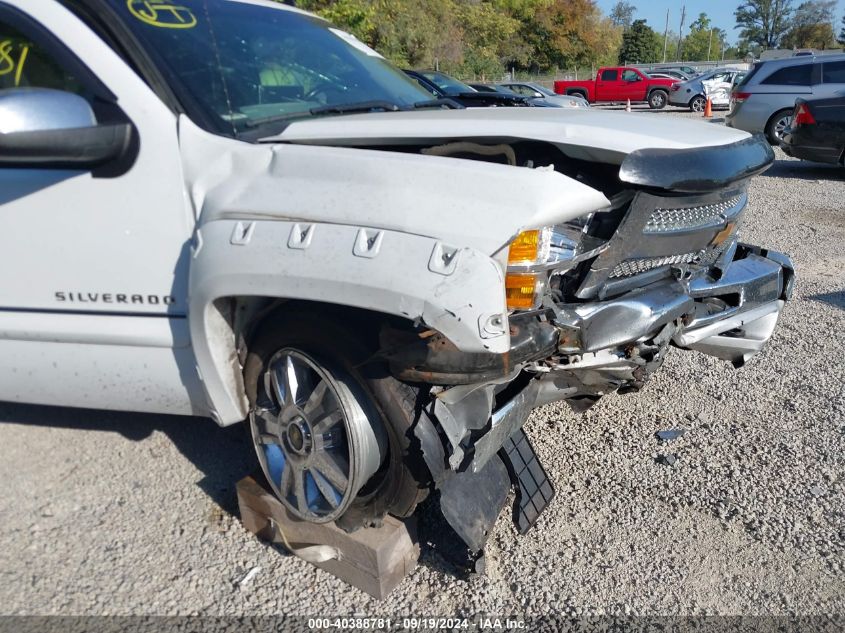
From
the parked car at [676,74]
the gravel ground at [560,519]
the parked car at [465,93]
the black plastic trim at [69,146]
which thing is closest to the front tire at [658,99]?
the parked car at [676,74]

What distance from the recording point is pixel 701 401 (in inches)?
147

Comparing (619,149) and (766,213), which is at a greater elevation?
(619,149)

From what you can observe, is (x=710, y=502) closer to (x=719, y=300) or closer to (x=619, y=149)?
(x=719, y=300)

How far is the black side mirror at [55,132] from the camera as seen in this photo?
2.17 metres

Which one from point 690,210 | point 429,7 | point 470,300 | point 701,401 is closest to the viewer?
point 470,300

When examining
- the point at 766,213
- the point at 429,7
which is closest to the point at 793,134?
the point at 766,213

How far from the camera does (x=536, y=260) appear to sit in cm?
212

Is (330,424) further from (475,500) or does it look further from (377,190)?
(377,190)

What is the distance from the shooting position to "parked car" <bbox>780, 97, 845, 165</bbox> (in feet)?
31.8

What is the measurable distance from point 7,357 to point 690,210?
269 centimetres

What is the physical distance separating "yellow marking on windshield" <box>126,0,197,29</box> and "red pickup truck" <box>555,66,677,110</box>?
1059 inches

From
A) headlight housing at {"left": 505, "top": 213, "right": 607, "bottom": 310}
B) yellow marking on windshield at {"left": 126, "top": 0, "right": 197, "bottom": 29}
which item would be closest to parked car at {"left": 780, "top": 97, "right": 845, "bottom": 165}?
headlight housing at {"left": 505, "top": 213, "right": 607, "bottom": 310}

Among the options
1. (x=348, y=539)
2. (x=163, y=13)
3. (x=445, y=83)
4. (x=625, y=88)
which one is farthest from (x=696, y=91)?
(x=348, y=539)

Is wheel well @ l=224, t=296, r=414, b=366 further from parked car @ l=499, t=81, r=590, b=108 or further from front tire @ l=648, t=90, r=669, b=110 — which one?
front tire @ l=648, t=90, r=669, b=110
